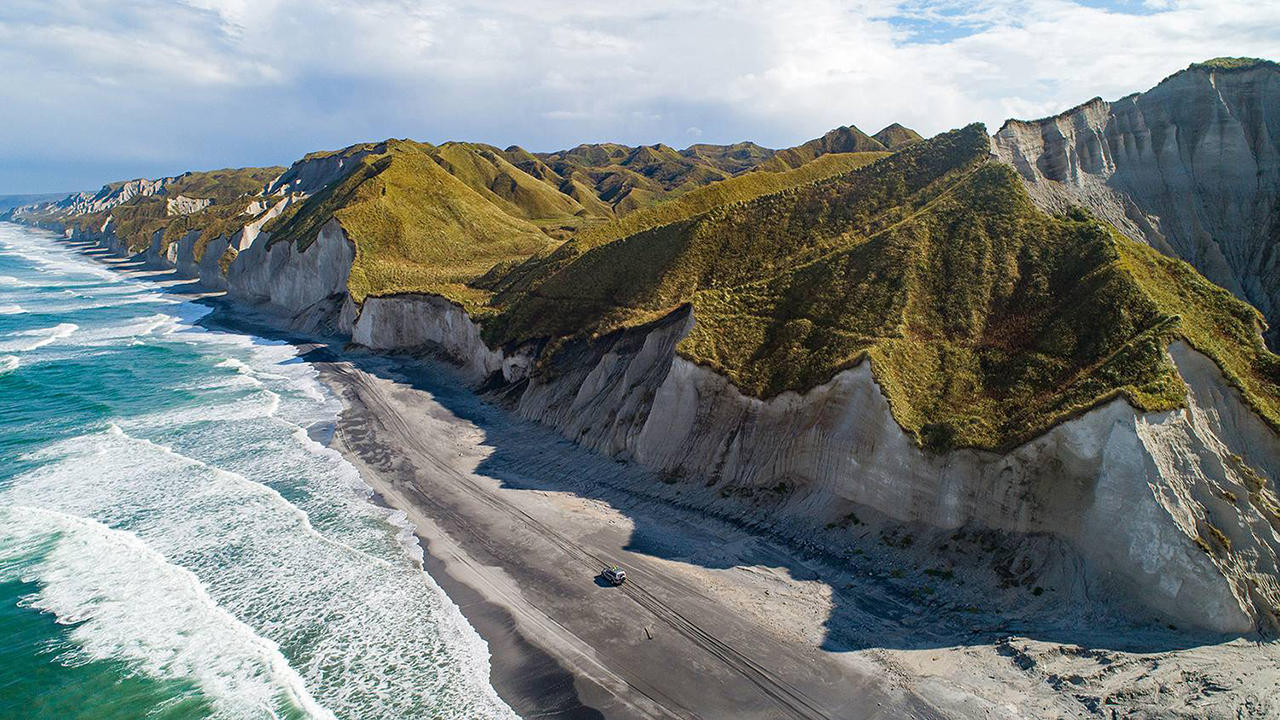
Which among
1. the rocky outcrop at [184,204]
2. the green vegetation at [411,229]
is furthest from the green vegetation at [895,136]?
the rocky outcrop at [184,204]

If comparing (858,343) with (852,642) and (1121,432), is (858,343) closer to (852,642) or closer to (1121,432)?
(1121,432)

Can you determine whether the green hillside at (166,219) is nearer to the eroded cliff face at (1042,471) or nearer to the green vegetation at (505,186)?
the green vegetation at (505,186)

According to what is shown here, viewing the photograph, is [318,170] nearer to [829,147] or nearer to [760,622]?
[829,147]

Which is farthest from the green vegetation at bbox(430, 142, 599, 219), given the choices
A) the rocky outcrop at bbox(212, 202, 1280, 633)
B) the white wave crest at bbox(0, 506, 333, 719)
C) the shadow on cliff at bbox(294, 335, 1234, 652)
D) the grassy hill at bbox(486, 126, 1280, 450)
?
the white wave crest at bbox(0, 506, 333, 719)

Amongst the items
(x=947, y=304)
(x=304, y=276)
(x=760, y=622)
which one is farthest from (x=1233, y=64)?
(x=304, y=276)

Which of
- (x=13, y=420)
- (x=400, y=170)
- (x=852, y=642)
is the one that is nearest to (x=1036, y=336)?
(x=852, y=642)
